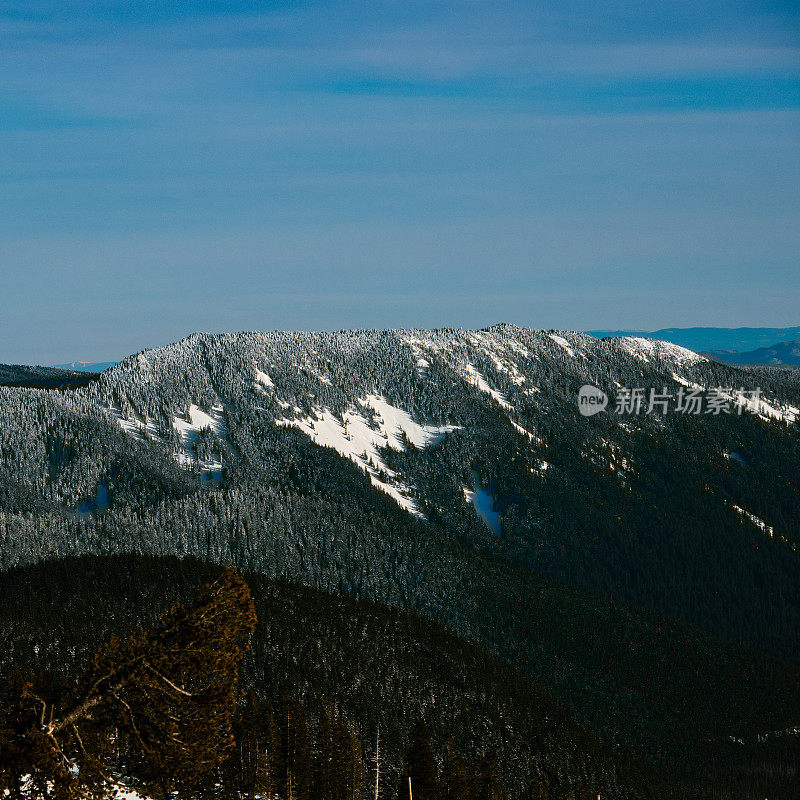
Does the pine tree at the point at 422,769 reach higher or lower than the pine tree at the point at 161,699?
lower

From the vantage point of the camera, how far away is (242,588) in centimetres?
2259

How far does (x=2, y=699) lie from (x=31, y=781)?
1983 millimetres

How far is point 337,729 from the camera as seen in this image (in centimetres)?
10456

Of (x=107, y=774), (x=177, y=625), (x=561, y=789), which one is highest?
(x=177, y=625)

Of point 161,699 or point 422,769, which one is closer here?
point 161,699

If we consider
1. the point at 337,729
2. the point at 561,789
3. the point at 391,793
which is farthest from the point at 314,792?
the point at 561,789

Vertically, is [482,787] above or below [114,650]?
below

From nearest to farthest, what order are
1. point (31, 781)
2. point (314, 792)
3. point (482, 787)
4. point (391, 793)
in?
point (31, 781) → point (314, 792) → point (482, 787) → point (391, 793)

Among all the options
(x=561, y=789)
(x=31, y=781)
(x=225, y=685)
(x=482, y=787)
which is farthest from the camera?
(x=561, y=789)

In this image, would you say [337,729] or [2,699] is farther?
[337,729]

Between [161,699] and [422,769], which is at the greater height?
[161,699]

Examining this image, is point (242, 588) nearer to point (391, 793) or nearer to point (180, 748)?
point (180, 748)

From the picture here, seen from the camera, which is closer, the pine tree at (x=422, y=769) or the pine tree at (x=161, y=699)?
the pine tree at (x=161, y=699)

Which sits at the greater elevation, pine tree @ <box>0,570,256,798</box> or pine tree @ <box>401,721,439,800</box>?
pine tree @ <box>0,570,256,798</box>
